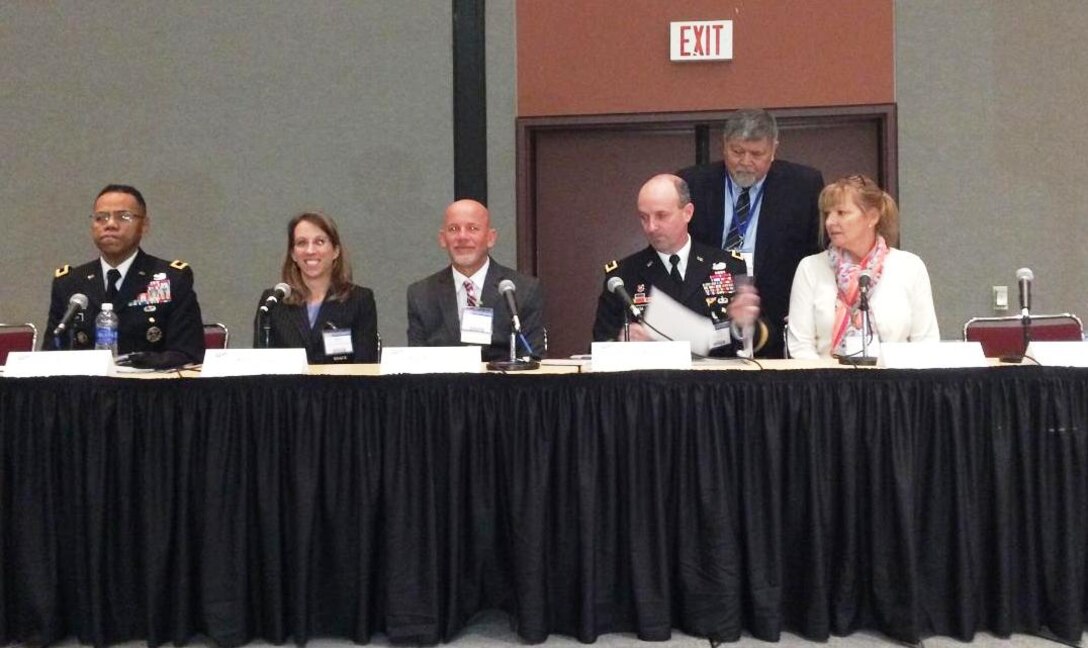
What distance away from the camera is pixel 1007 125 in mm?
5141

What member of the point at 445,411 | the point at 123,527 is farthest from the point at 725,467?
the point at 123,527

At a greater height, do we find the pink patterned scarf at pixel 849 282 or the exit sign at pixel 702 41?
the exit sign at pixel 702 41

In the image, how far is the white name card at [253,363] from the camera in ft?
8.85

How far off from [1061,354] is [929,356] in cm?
36

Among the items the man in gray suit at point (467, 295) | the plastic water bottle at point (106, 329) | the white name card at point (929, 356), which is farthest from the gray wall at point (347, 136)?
the white name card at point (929, 356)

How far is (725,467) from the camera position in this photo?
8.27ft

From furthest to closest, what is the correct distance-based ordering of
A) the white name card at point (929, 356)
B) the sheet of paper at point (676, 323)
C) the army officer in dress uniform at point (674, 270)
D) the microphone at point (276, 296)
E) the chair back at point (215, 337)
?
the chair back at point (215, 337) → the army officer in dress uniform at point (674, 270) → the sheet of paper at point (676, 323) → the microphone at point (276, 296) → the white name card at point (929, 356)

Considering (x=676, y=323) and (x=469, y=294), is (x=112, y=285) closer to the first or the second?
(x=469, y=294)

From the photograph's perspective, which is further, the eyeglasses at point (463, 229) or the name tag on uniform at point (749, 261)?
the name tag on uniform at point (749, 261)

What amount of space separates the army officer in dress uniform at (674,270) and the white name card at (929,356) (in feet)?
2.21

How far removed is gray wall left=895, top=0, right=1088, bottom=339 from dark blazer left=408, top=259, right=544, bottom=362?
8.77ft

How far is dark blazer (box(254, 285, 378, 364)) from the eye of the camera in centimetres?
346

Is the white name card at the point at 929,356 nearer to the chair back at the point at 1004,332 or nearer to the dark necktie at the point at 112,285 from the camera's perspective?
the chair back at the point at 1004,332

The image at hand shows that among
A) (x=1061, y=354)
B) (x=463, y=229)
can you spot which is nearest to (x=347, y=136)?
(x=463, y=229)
